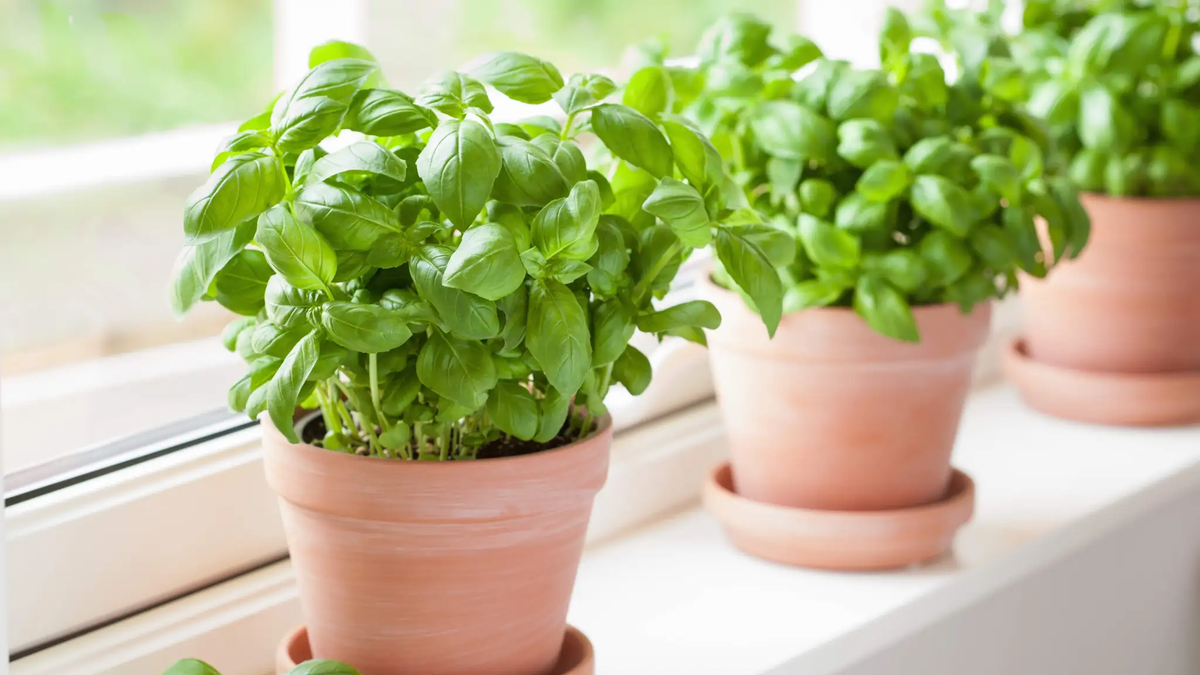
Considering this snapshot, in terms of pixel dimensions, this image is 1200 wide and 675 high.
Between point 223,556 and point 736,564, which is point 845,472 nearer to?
point 736,564

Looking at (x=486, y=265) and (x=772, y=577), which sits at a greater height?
(x=486, y=265)

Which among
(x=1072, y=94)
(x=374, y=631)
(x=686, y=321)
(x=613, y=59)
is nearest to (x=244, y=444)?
(x=374, y=631)

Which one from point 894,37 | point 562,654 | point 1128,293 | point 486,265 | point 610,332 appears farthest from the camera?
point 1128,293

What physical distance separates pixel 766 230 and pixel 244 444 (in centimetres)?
40

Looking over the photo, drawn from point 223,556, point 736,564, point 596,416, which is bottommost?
point 736,564

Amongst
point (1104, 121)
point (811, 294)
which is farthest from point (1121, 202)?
point (811, 294)

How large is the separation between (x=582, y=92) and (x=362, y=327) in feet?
0.62

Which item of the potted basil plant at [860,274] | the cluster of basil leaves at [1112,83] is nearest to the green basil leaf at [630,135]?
the potted basil plant at [860,274]

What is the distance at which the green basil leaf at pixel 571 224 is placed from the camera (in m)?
0.63

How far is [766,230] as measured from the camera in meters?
0.78

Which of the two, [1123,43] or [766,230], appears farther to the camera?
[1123,43]

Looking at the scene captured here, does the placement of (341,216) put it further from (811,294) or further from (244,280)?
(811,294)

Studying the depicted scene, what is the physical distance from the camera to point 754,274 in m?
0.72

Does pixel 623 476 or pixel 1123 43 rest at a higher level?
pixel 1123 43
